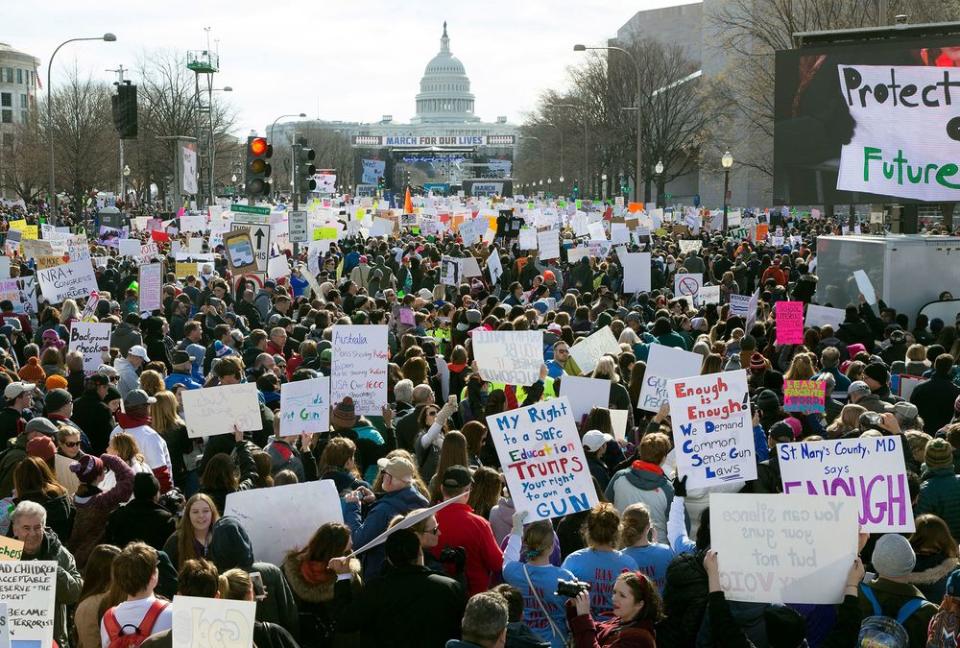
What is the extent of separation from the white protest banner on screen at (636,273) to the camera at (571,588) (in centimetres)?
1449

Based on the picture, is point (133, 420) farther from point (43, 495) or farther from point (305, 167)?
point (305, 167)

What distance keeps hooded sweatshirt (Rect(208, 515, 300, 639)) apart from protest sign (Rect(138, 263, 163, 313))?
11.1 meters

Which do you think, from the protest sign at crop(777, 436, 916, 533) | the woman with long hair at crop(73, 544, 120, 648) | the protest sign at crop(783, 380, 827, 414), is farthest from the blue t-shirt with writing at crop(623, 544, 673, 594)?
the protest sign at crop(783, 380, 827, 414)

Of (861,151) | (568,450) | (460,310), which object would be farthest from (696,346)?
(861,151)

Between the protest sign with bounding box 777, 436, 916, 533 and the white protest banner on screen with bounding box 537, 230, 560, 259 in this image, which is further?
the white protest banner on screen with bounding box 537, 230, 560, 259

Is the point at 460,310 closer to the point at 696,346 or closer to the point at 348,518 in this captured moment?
the point at 696,346

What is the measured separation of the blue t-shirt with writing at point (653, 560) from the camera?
6.34 meters

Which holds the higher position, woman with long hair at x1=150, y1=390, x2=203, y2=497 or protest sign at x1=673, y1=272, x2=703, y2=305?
protest sign at x1=673, y1=272, x2=703, y2=305

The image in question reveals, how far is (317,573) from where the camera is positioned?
6348 millimetres

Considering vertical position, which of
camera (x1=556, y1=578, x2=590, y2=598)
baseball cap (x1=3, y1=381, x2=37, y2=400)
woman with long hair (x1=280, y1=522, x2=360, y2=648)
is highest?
baseball cap (x1=3, y1=381, x2=37, y2=400)

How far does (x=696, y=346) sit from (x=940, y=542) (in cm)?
630

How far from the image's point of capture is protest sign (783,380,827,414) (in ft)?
33.1

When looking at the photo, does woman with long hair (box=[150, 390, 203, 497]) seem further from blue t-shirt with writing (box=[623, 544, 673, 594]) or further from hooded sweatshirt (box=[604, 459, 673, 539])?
blue t-shirt with writing (box=[623, 544, 673, 594])

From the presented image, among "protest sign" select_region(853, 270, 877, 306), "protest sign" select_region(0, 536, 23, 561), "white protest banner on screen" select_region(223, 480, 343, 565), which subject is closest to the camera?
A: "protest sign" select_region(0, 536, 23, 561)
